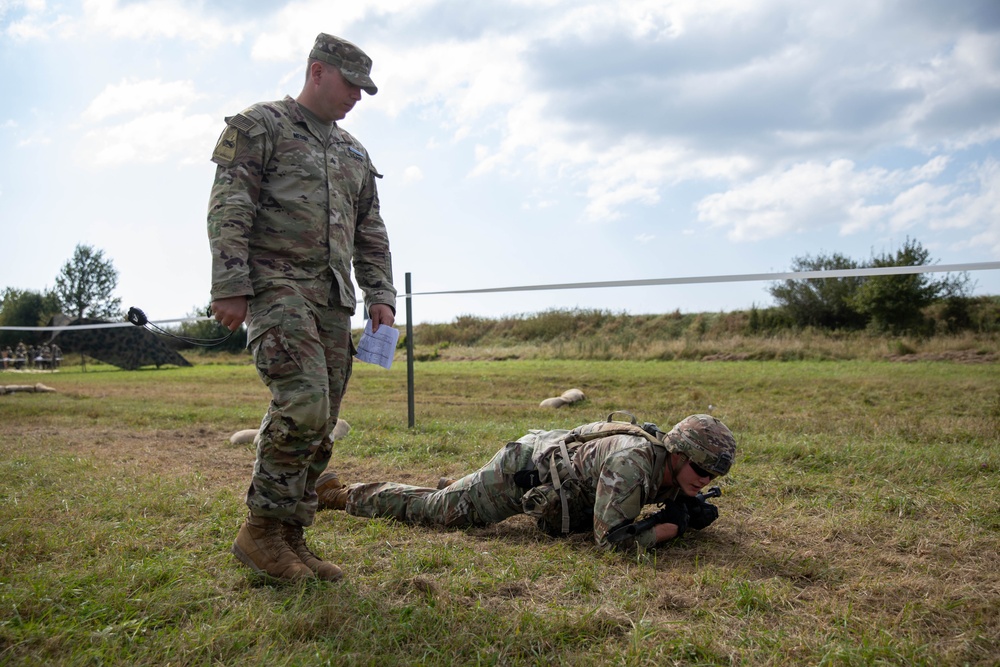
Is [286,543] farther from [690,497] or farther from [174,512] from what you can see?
[690,497]

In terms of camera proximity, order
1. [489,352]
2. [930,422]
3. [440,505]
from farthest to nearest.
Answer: [489,352] → [930,422] → [440,505]

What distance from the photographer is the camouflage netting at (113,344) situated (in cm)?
2798

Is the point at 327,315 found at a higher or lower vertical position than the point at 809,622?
higher

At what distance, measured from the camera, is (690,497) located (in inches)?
153

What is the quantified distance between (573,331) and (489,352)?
392 centimetres

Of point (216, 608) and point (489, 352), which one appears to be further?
point (489, 352)

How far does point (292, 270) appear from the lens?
10.7ft

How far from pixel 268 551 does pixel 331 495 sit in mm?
1272

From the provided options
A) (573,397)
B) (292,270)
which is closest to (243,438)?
(292,270)

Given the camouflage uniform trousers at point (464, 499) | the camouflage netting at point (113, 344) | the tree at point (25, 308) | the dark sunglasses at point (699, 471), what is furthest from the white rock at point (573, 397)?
the tree at point (25, 308)

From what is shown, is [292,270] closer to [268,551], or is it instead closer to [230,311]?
[230,311]

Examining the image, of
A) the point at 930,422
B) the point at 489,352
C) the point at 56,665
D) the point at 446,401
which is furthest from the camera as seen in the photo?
the point at 489,352

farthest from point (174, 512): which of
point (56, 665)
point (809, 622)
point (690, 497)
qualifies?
point (809, 622)

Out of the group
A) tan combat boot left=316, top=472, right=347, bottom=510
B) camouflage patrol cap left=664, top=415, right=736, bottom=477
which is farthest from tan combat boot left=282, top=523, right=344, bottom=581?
camouflage patrol cap left=664, top=415, right=736, bottom=477
